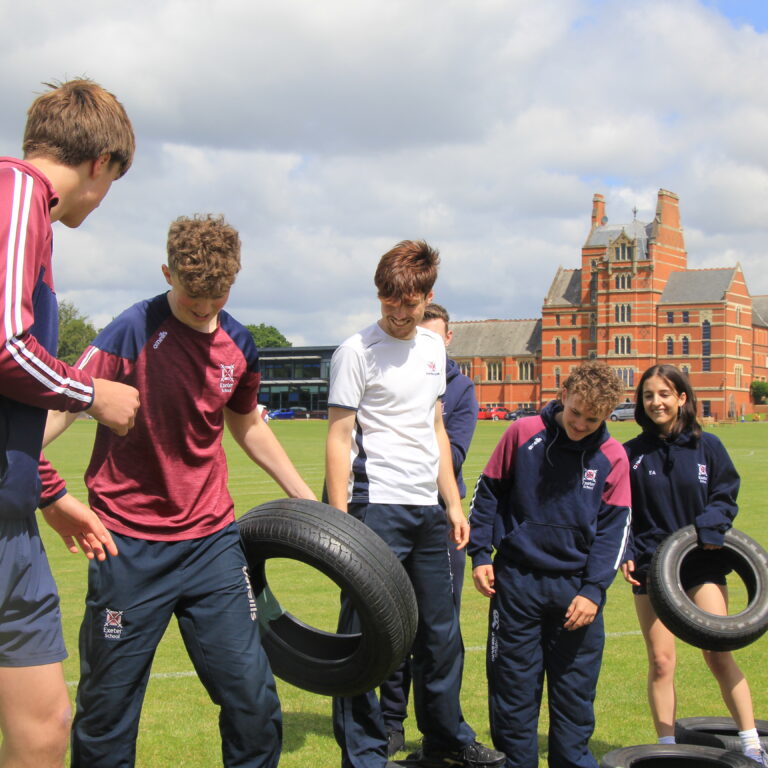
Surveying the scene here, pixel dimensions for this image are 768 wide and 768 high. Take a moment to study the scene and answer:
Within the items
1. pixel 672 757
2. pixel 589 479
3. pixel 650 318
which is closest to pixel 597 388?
pixel 589 479

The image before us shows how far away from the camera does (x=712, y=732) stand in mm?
5160

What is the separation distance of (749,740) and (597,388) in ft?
6.54

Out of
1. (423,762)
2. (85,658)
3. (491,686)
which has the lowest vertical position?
(423,762)

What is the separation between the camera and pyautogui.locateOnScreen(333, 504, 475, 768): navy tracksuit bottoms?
466cm

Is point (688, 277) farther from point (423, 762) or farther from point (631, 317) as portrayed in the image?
point (423, 762)

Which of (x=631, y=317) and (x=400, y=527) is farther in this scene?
(x=631, y=317)

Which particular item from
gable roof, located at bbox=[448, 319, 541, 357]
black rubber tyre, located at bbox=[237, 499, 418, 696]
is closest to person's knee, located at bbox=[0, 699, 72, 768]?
black rubber tyre, located at bbox=[237, 499, 418, 696]

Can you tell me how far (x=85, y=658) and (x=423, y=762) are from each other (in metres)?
1.99

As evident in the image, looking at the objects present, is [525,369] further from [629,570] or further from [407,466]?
[407,466]

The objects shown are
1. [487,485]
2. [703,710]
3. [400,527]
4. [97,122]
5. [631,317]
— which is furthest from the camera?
[631,317]

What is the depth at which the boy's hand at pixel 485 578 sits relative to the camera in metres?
4.78

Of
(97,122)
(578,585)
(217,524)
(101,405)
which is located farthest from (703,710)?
(97,122)

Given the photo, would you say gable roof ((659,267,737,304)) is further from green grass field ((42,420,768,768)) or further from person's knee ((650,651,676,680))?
person's knee ((650,651,676,680))

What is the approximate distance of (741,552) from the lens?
518 centimetres
